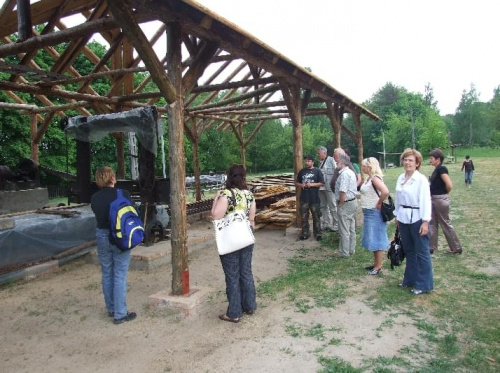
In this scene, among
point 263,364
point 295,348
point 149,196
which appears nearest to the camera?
point 263,364

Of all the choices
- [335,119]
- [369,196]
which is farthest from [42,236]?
[335,119]

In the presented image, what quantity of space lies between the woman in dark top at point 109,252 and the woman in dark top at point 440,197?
15.5 feet

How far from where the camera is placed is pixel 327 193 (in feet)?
26.2

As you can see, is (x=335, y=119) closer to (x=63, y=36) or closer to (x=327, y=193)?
(x=327, y=193)

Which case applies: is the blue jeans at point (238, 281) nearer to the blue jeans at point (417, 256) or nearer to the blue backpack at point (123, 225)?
the blue backpack at point (123, 225)

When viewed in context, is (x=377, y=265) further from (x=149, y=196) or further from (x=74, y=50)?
(x=74, y=50)

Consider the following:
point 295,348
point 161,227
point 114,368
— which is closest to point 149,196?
point 161,227

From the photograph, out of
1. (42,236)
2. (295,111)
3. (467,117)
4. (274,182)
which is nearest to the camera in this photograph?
(42,236)

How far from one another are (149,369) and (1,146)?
74.9 feet

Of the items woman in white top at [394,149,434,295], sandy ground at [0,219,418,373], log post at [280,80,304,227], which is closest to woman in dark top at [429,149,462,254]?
woman in white top at [394,149,434,295]

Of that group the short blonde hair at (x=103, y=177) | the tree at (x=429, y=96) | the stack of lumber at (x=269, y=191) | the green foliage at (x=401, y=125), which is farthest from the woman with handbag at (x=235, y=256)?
the tree at (x=429, y=96)

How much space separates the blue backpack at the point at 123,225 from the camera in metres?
3.85

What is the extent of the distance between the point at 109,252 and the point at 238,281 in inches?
59.3

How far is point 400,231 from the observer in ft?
15.1
